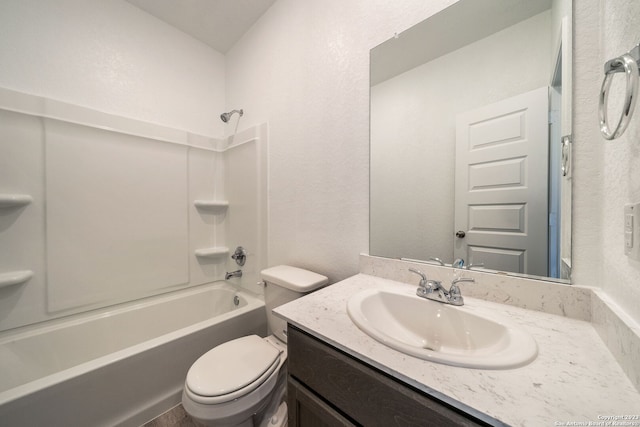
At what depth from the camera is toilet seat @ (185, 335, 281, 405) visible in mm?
858

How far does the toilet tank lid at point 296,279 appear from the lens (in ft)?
3.74

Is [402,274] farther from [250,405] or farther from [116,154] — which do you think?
[116,154]

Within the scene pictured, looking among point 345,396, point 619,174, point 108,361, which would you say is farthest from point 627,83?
Answer: point 108,361

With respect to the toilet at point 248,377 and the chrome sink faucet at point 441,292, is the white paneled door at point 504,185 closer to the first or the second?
the chrome sink faucet at point 441,292

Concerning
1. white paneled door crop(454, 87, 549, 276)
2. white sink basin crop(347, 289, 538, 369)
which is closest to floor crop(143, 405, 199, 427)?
white sink basin crop(347, 289, 538, 369)

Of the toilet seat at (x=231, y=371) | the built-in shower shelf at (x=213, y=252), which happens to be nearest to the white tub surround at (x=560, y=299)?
the toilet seat at (x=231, y=371)

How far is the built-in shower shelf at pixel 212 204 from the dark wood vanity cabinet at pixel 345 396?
160cm

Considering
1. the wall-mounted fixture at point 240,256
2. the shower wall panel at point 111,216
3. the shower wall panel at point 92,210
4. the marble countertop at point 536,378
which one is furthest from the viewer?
the wall-mounted fixture at point 240,256

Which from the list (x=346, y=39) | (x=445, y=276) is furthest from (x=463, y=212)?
(x=346, y=39)

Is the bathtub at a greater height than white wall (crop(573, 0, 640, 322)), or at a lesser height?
lesser

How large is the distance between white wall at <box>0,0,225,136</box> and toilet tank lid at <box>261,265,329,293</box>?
62.0 inches

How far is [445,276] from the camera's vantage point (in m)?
0.88

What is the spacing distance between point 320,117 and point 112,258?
177 cm

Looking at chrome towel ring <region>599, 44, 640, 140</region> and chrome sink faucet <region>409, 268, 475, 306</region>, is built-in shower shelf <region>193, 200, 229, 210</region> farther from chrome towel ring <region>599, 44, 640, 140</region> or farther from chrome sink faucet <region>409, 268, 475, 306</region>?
chrome towel ring <region>599, 44, 640, 140</region>
